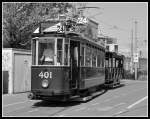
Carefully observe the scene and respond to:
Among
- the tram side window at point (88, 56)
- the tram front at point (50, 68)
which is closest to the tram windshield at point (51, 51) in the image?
the tram front at point (50, 68)

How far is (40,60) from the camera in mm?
16031

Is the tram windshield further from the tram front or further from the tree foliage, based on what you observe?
the tree foliage

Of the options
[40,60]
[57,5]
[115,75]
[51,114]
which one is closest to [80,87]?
[40,60]

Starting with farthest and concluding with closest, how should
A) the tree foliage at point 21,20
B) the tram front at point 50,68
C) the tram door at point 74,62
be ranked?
the tree foliage at point 21,20 → the tram door at point 74,62 → the tram front at point 50,68

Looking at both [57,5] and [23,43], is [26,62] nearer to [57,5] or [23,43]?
[23,43]

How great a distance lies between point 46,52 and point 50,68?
0.66 metres

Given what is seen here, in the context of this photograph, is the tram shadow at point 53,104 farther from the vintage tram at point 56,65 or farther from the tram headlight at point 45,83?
the tram headlight at point 45,83

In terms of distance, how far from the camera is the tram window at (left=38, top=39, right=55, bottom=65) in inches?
624

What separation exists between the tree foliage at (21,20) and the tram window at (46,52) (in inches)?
485

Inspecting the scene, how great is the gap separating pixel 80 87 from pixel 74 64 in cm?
109

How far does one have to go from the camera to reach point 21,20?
28281mm

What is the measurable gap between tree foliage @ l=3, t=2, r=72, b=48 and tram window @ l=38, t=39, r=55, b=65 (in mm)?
12330

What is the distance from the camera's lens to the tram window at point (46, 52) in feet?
52.0

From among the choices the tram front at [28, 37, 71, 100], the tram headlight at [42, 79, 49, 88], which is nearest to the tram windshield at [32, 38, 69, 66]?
A: the tram front at [28, 37, 71, 100]
